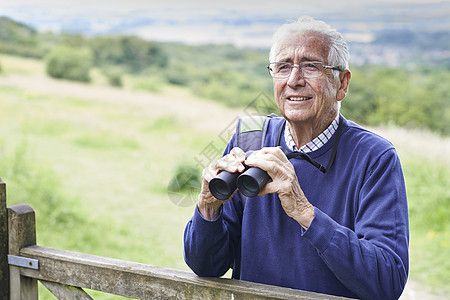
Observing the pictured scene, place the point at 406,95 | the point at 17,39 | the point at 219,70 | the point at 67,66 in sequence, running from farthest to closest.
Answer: the point at 17,39 < the point at 219,70 < the point at 67,66 < the point at 406,95

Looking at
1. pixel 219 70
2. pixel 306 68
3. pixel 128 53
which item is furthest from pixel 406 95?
pixel 306 68

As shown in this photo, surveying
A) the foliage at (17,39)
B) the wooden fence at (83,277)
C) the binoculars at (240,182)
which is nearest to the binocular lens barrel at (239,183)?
the binoculars at (240,182)

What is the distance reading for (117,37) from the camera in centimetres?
2130

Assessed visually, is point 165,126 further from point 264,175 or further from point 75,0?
point 264,175

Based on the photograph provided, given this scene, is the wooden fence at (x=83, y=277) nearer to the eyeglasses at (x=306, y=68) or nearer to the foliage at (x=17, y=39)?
the eyeglasses at (x=306, y=68)

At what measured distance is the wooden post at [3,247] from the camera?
→ 1.76m

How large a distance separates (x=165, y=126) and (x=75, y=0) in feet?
14.0

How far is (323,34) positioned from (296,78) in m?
0.16

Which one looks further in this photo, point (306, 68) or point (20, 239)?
point (20, 239)

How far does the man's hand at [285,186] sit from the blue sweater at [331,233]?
1.4 inches

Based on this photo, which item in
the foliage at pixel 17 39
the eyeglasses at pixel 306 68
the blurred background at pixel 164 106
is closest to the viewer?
the eyeglasses at pixel 306 68

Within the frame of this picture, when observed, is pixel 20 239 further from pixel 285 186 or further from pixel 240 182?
pixel 285 186

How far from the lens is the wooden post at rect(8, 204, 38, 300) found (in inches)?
69.4

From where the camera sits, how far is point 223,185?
4.59ft
